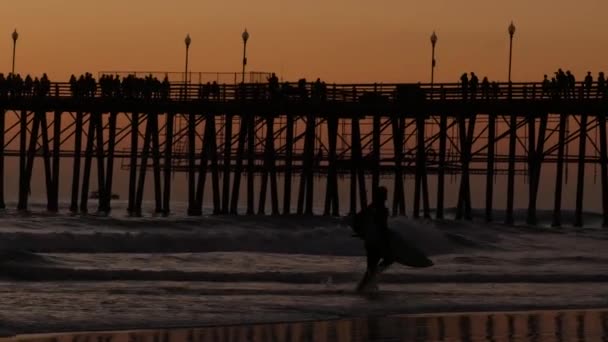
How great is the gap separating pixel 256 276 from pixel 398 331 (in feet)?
26.7

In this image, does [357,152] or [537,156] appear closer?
[537,156]

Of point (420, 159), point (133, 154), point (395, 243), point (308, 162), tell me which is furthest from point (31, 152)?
point (395, 243)

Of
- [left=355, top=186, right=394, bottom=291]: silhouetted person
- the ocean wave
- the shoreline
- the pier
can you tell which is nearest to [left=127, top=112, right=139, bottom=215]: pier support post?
the pier

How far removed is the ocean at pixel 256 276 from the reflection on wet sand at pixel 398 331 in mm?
533

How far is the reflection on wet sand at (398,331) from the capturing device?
18781 mm

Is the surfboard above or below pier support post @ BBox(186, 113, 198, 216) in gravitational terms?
below

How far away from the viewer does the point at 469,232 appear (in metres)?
45.9

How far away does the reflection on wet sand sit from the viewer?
18.8 metres

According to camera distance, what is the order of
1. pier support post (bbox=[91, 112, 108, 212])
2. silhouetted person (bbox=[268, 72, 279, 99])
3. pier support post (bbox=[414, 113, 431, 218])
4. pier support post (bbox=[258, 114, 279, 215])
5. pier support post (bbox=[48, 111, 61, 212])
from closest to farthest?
pier support post (bbox=[414, 113, 431, 218]), silhouetted person (bbox=[268, 72, 279, 99]), pier support post (bbox=[258, 114, 279, 215]), pier support post (bbox=[48, 111, 61, 212]), pier support post (bbox=[91, 112, 108, 212])

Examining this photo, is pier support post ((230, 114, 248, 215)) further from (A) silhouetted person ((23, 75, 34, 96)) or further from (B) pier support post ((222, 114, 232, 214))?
(A) silhouetted person ((23, 75, 34, 96))

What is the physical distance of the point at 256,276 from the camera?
1084 inches

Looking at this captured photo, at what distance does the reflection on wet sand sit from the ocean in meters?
0.53

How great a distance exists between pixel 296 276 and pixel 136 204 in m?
28.6

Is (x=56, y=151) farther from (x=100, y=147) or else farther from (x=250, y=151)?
(x=250, y=151)
